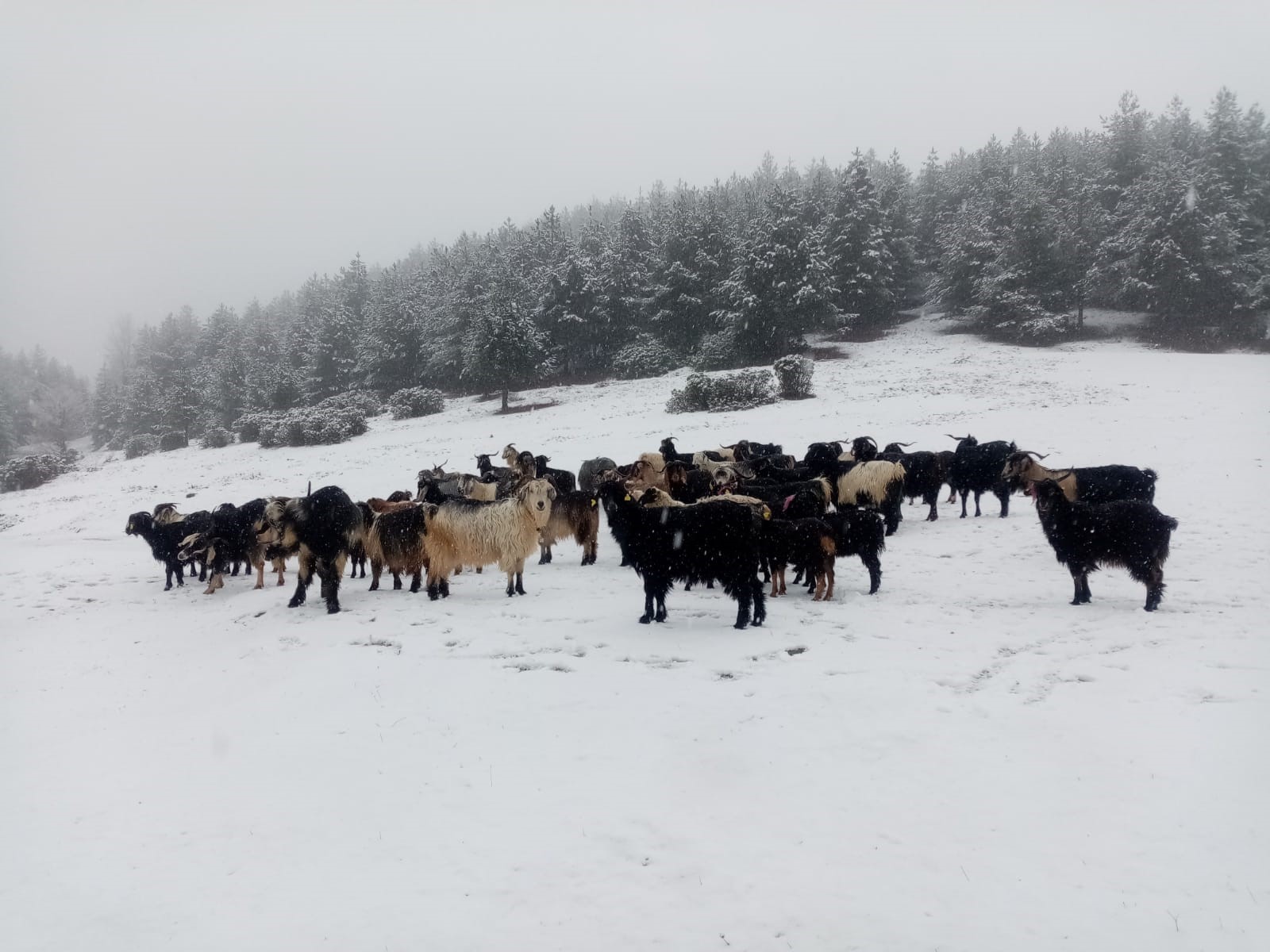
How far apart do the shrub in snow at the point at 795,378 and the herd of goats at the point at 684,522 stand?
730 inches

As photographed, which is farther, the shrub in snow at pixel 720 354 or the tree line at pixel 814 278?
the shrub in snow at pixel 720 354

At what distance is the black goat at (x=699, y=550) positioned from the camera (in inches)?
320

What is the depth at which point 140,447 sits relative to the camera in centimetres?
5406

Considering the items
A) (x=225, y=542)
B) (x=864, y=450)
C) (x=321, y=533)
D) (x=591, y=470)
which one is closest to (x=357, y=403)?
(x=591, y=470)

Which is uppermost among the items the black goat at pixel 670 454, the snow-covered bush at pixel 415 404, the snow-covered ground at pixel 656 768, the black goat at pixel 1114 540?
the snow-covered bush at pixel 415 404

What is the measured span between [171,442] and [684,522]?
189 ft

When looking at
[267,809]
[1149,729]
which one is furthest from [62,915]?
[1149,729]

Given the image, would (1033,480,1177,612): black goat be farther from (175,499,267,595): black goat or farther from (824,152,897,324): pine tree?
(824,152,897,324): pine tree

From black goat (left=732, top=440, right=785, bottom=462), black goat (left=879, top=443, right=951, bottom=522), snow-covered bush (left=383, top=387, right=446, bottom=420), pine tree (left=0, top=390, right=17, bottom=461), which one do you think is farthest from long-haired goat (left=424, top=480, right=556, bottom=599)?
pine tree (left=0, top=390, right=17, bottom=461)

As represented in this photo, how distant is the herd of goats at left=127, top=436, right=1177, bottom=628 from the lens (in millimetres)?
8227

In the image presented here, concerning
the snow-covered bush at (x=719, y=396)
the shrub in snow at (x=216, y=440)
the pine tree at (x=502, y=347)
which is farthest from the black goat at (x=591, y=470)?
the shrub in snow at (x=216, y=440)

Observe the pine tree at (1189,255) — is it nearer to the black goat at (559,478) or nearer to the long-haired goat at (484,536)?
the black goat at (559,478)

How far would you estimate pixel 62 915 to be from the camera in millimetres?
4348

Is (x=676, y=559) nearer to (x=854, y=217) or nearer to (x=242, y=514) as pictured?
(x=242, y=514)
